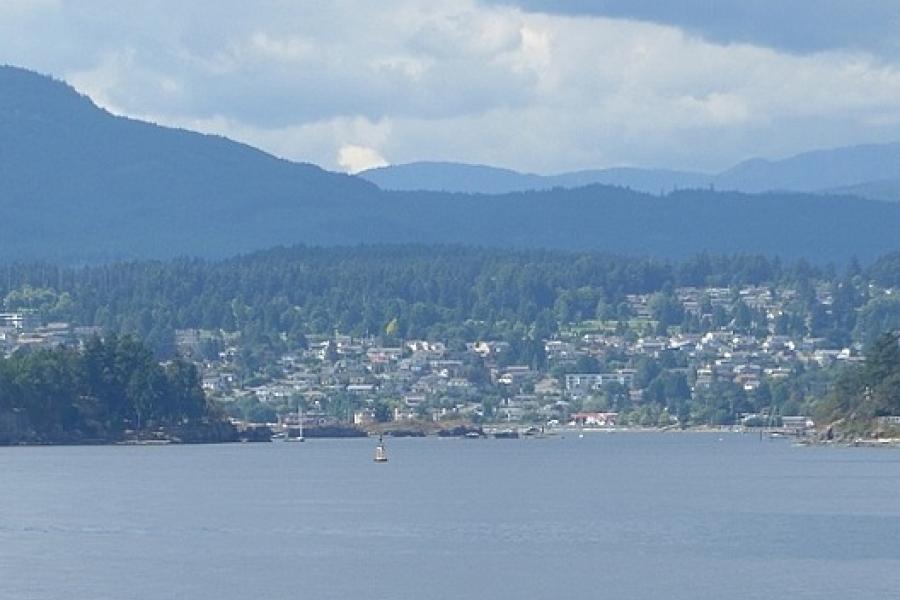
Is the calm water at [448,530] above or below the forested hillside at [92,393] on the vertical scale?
below

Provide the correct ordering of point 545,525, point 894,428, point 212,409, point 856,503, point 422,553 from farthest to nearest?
point 212,409, point 894,428, point 856,503, point 545,525, point 422,553

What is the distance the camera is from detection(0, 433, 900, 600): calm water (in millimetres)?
62125

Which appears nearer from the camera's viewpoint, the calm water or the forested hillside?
the calm water

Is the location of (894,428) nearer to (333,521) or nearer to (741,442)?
(741,442)

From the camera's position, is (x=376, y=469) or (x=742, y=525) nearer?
(x=742, y=525)

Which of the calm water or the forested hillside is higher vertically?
the forested hillside

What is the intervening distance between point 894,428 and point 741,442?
110 ft

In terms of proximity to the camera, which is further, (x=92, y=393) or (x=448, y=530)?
(x=92, y=393)

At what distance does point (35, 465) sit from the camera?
13125 centimetres

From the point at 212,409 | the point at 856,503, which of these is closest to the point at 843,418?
the point at 212,409

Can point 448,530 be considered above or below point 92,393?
below

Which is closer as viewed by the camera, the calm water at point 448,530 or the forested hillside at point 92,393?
the calm water at point 448,530

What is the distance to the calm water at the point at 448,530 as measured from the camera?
62125 millimetres

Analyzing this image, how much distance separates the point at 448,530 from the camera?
7906 centimetres
